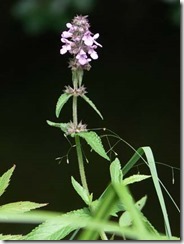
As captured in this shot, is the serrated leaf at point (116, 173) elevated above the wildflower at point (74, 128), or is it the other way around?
the wildflower at point (74, 128)

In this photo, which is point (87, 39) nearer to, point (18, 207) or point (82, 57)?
point (82, 57)

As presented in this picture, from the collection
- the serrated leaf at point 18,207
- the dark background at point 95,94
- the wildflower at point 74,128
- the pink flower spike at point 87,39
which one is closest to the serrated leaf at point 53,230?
the serrated leaf at point 18,207

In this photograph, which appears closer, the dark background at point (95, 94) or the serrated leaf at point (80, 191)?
the serrated leaf at point (80, 191)

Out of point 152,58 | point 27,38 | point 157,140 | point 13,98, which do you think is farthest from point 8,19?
point 157,140

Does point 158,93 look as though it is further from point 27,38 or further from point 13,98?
point 27,38

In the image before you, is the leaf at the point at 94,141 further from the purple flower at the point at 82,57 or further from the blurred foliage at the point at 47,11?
the blurred foliage at the point at 47,11

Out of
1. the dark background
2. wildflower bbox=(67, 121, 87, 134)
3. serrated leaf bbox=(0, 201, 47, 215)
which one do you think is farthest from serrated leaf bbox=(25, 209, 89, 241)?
the dark background

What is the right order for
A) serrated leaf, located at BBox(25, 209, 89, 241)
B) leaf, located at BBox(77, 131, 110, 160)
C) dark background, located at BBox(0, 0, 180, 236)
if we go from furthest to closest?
1. dark background, located at BBox(0, 0, 180, 236)
2. leaf, located at BBox(77, 131, 110, 160)
3. serrated leaf, located at BBox(25, 209, 89, 241)

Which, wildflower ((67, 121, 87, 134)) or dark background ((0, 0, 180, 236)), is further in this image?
dark background ((0, 0, 180, 236))

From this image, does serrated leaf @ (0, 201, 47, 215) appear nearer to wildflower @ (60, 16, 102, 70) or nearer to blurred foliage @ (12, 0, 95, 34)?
wildflower @ (60, 16, 102, 70)
